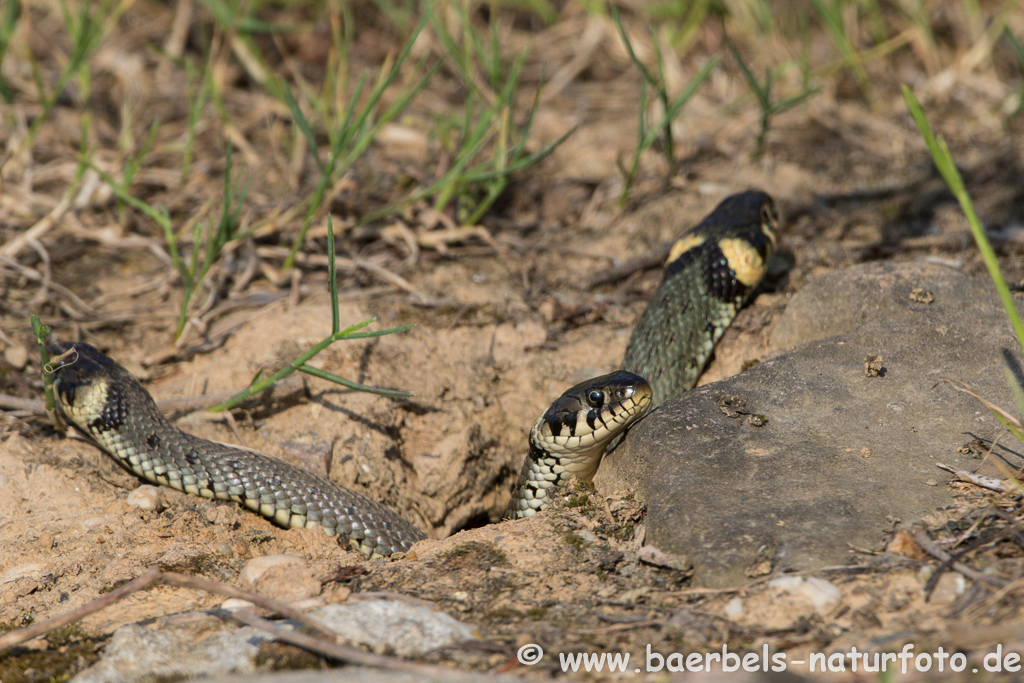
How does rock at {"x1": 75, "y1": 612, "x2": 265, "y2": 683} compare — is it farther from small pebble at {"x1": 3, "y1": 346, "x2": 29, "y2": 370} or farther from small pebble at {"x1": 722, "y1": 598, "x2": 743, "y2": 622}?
small pebble at {"x1": 3, "y1": 346, "x2": 29, "y2": 370}

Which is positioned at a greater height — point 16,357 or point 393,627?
point 16,357

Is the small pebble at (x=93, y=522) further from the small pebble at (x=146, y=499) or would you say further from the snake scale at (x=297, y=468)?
the snake scale at (x=297, y=468)

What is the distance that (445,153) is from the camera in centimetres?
455

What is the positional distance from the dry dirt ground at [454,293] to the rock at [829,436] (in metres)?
0.13

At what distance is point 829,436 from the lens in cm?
266

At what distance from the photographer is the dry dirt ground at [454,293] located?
2234 mm

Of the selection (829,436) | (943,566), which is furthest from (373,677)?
(829,436)

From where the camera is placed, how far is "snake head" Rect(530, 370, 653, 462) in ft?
9.85

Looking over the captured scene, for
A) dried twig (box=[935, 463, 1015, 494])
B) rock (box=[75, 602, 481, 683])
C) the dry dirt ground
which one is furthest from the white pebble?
dried twig (box=[935, 463, 1015, 494])

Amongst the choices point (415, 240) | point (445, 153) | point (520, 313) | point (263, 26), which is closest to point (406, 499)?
point (520, 313)

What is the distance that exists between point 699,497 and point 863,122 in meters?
3.78

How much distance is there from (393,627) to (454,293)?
2230 millimetres

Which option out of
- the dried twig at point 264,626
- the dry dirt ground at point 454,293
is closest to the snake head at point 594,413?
Answer: the dry dirt ground at point 454,293

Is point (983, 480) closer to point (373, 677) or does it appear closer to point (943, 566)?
point (943, 566)
